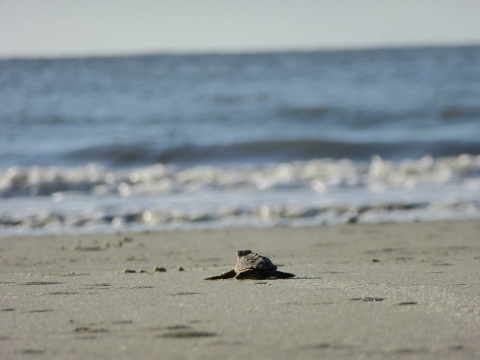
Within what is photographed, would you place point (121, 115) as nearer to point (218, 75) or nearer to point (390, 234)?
point (218, 75)

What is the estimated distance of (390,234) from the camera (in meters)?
5.24

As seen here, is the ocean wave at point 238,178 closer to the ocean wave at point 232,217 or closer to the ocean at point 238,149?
the ocean at point 238,149

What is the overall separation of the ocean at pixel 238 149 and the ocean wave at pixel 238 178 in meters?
0.03

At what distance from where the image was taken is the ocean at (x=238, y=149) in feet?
21.4

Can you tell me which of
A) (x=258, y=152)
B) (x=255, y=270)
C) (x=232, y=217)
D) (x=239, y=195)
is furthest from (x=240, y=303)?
(x=258, y=152)

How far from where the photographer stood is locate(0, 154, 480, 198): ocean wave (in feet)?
27.6

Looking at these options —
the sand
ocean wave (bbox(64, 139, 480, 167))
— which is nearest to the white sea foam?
ocean wave (bbox(64, 139, 480, 167))

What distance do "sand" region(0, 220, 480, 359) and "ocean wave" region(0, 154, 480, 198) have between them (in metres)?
3.69

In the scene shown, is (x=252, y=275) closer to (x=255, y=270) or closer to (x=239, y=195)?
(x=255, y=270)

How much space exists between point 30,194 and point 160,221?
2.78 metres

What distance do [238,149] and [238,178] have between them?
327 centimetres

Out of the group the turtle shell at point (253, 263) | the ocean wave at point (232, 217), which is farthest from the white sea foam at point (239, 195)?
the turtle shell at point (253, 263)

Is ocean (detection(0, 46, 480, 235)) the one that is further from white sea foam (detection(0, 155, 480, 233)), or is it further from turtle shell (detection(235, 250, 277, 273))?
turtle shell (detection(235, 250, 277, 273))

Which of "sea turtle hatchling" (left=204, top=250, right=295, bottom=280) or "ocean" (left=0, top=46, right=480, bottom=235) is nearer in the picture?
"sea turtle hatchling" (left=204, top=250, right=295, bottom=280)
